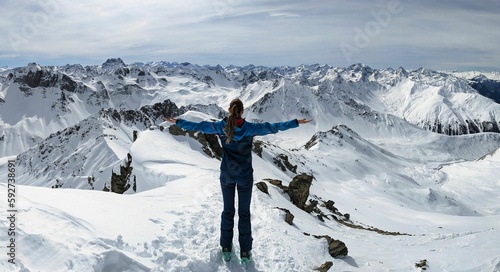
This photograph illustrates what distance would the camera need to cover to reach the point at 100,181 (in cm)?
11462

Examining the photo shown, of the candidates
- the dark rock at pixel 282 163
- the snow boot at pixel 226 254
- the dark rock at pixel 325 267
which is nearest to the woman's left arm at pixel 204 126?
the snow boot at pixel 226 254

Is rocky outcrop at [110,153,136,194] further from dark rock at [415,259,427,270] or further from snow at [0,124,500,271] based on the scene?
dark rock at [415,259,427,270]

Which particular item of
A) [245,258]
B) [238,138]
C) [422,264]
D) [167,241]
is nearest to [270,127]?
[238,138]

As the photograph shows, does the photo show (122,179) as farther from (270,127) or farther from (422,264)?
(422,264)

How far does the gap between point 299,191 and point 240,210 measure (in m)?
18.7

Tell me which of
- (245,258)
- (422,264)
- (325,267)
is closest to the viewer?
(245,258)

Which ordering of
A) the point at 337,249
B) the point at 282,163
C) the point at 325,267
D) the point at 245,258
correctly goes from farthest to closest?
the point at 282,163 < the point at 337,249 < the point at 325,267 < the point at 245,258

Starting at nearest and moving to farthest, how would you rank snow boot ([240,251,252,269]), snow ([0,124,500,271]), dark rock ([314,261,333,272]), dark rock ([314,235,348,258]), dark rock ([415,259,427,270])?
snow ([0,124,500,271]) < snow boot ([240,251,252,269]) < dark rock ([314,261,333,272]) < dark rock ([415,259,427,270]) < dark rock ([314,235,348,258])

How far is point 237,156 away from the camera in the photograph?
8.28m

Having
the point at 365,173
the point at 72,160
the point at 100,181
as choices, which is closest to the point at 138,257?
→ the point at 100,181

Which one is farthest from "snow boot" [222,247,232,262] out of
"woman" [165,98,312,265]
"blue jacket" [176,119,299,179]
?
"blue jacket" [176,119,299,179]

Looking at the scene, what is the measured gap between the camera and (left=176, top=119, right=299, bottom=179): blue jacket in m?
8.00

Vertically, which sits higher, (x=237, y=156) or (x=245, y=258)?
(x=237, y=156)

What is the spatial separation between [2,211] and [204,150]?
43607 mm
